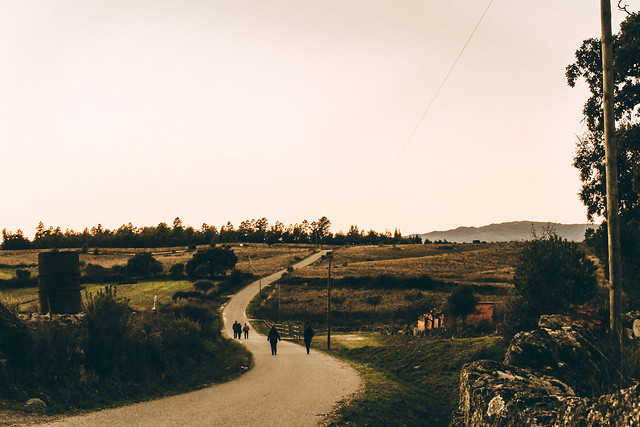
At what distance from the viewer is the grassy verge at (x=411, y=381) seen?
12.5 meters

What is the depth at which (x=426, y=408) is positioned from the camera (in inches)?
553

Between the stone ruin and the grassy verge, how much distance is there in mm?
5133

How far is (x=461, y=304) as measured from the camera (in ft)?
138

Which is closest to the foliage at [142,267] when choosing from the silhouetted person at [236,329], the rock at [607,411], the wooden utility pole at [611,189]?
the silhouetted person at [236,329]

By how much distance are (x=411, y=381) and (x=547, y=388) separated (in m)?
14.6

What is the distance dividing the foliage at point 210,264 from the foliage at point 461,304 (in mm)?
58436

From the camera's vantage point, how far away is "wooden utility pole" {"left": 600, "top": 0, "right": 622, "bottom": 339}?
1052cm

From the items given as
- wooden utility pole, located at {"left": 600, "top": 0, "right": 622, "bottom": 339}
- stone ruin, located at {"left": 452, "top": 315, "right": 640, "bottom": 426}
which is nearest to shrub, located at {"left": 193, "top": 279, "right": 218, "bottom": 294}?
wooden utility pole, located at {"left": 600, "top": 0, "right": 622, "bottom": 339}

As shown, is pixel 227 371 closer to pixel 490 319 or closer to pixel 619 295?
pixel 619 295

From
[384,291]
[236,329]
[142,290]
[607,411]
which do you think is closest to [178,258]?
[142,290]

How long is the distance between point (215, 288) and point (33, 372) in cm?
7099

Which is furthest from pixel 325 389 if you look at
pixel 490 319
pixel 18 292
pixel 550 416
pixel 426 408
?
pixel 18 292

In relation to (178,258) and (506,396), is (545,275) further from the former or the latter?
(178,258)

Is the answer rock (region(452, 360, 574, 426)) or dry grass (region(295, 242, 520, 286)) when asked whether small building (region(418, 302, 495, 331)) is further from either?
rock (region(452, 360, 574, 426))
